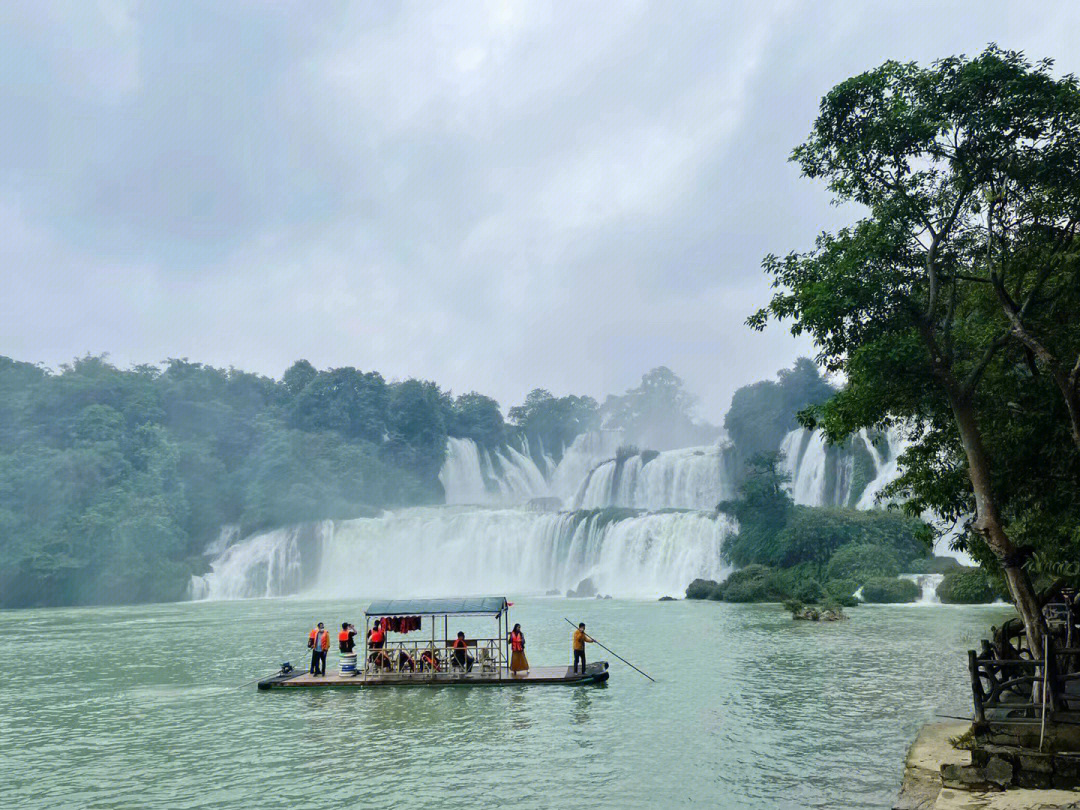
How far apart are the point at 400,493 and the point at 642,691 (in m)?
77.4

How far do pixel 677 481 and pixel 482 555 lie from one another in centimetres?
1673

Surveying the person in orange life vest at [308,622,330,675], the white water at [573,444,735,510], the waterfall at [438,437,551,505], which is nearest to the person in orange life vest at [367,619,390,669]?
the person in orange life vest at [308,622,330,675]

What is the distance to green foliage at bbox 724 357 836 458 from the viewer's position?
72.8 meters

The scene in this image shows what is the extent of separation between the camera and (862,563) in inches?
1849

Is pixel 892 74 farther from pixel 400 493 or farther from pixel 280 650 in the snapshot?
pixel 400 493

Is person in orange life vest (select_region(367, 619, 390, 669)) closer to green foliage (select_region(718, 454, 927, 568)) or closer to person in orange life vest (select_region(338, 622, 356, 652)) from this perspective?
person in orange life vest (select_region(338, 622, 356, 652))

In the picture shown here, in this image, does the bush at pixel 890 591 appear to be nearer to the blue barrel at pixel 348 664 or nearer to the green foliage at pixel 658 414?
the blue barrel at pixel 348 664

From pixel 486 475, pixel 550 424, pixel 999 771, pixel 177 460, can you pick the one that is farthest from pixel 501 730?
pixel 550 424

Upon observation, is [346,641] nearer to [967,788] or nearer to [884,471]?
[967,788]

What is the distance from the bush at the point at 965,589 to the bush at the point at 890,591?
1.61 metres

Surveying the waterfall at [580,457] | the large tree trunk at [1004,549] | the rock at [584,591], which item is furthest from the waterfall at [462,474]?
the large tree trunk at [1004,549]

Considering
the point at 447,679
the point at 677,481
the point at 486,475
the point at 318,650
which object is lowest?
the point at 447,679

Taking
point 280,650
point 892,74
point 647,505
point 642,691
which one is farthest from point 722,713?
point 647,505

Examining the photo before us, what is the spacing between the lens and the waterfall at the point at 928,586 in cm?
4124
